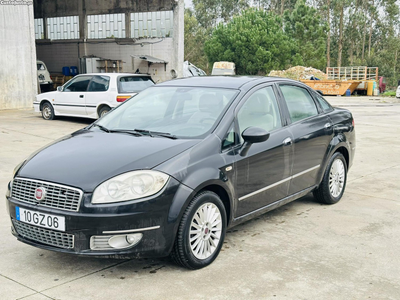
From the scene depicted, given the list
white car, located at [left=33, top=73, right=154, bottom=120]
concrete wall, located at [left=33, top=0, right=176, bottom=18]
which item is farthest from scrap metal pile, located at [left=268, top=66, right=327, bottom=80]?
white car, located at [left=33, top=73, right=154, bottom=120]

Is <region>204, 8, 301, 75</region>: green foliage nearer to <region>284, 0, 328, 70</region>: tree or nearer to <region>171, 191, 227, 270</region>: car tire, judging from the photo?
<region>284, 0, 328, 70</region>: tree

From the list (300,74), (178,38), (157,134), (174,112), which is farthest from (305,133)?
(300,74)

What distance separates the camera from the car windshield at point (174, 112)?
4.48 meters

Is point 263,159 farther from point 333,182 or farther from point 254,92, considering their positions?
point 333,182

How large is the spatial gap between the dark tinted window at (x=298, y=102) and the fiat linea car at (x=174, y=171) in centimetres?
2

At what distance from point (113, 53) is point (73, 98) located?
482 inches

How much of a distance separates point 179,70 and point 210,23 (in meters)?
53.2

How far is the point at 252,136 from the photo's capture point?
4.32m

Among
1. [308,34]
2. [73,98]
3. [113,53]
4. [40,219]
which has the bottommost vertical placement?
[40,219]

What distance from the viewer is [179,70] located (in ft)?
72.6

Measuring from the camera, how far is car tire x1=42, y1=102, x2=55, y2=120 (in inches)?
574

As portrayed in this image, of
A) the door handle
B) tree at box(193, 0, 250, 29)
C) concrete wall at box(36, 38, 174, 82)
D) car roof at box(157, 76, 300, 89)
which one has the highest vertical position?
tree at box(193, 0, 250, 29)

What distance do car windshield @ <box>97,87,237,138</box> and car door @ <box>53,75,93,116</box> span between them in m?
8.69

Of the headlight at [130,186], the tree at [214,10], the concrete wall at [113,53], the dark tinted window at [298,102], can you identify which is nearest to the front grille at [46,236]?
the headlight at [130,186]
